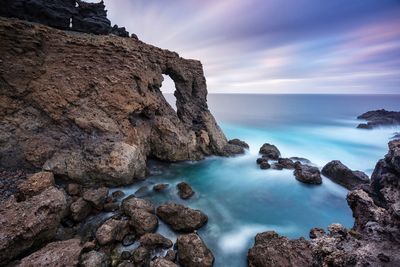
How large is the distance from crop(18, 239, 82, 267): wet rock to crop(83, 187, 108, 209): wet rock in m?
2.36

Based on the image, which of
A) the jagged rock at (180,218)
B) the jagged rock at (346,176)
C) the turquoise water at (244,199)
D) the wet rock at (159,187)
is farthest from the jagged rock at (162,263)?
the jagged rock at (346,176)

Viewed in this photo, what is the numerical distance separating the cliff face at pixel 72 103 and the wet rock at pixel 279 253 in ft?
22.1

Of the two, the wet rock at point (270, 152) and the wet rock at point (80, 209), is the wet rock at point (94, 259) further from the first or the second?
the wet rock at point (270, 152)

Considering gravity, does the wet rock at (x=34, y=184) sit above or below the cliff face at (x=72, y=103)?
below

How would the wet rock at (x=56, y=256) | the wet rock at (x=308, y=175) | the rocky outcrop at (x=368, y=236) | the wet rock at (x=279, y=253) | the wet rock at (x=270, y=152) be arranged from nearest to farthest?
the rocky outcrop at (x=368, y=236) < the wet rock at (x=56, y=256) < the wet rock at (x=279, y=253) < the wet rock at (x=308, y=175) < the wet rock at (x=270, y=152)

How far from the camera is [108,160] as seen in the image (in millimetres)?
9641

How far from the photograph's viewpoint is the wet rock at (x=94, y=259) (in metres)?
5.49

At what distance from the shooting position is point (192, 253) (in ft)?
19.9

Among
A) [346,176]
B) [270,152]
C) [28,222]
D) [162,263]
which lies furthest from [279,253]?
[270,152]

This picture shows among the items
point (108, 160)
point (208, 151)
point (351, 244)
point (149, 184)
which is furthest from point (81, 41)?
point (351, 244)

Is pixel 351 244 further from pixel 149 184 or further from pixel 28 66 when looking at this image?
pixel 28 66

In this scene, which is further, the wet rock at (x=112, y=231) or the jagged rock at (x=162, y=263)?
the wet rock at (x=112, y=231)

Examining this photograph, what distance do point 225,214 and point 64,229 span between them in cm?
617

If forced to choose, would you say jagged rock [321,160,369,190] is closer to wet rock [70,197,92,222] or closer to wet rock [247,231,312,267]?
wet rock [247,231,312,267]
